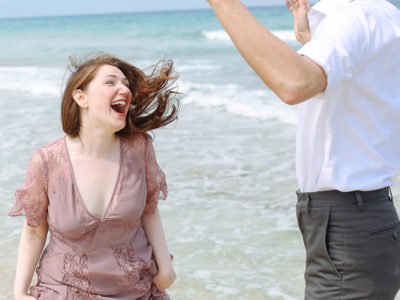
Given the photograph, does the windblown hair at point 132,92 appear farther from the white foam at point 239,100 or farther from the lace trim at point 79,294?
the white foam at point 239,100

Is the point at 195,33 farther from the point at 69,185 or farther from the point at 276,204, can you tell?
the point at 69,185

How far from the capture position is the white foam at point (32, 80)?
47.6 feet

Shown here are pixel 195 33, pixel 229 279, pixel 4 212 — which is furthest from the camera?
pixel 195 33

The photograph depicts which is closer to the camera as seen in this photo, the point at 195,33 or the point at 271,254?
the point at 271,254

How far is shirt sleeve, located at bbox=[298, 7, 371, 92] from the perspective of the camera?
175 centimetres

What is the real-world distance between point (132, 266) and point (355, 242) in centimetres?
88

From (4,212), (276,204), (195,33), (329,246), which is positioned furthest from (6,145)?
(195,33)

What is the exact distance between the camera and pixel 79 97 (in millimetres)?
2570

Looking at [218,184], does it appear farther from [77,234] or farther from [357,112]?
[357,112]

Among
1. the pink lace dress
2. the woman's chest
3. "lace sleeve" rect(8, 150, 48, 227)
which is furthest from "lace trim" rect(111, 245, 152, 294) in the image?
"lace sleeve" rect(8, 150, 48, 227)

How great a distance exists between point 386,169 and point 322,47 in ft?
1.81

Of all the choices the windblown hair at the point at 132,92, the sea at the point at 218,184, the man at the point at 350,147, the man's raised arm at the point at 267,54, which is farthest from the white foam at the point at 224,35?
the man's raised arm at the point at 267,54

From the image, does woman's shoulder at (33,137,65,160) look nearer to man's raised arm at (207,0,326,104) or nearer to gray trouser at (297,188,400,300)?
gray trouser at (297,188,400,300)

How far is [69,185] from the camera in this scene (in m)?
2.48
